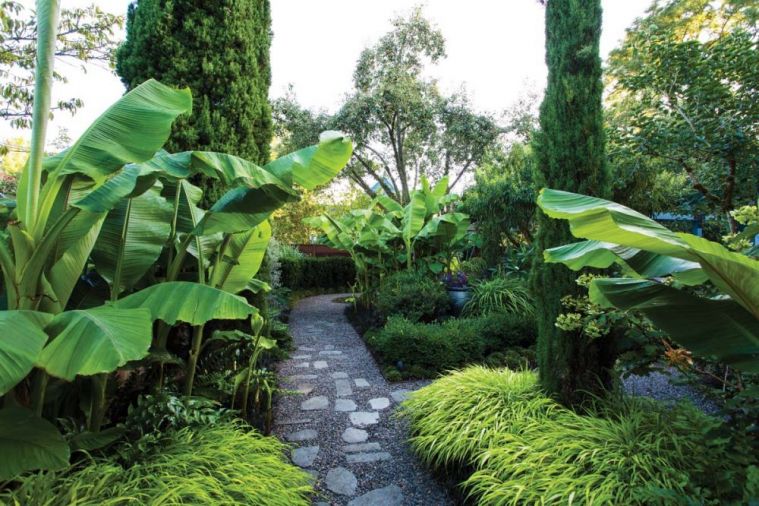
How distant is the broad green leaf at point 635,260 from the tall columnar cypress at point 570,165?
3.74 feet

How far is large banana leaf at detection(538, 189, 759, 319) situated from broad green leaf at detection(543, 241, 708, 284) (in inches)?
10.9

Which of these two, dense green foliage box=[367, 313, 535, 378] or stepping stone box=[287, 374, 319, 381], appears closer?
stepping stone box=[287, 374, 319, 381]

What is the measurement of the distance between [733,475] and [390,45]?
667 inches

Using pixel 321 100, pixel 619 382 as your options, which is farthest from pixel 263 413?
pixel 321 100

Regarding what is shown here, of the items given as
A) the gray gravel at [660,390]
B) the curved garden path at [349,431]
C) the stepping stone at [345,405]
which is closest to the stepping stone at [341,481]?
the curved garden path at [349,431]

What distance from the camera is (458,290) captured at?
7719 millimetres

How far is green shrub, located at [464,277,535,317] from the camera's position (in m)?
6.80

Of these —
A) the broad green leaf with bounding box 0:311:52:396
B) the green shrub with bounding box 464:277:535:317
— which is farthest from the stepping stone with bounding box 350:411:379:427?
the green shrub with bounding box 464:277:535:317

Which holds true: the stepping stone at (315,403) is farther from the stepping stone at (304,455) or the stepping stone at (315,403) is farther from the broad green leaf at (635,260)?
the broad green leaf at (635,260)

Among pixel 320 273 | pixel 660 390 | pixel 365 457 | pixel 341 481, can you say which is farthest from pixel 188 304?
pixel 320 273

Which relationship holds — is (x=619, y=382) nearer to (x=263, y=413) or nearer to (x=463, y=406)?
(x=463, y=406)

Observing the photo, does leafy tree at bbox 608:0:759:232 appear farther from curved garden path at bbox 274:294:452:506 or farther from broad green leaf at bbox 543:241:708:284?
curved garden path at bbox 274:294:452:506

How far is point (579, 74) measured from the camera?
11.3 feet

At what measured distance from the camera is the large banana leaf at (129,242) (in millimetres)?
2658
